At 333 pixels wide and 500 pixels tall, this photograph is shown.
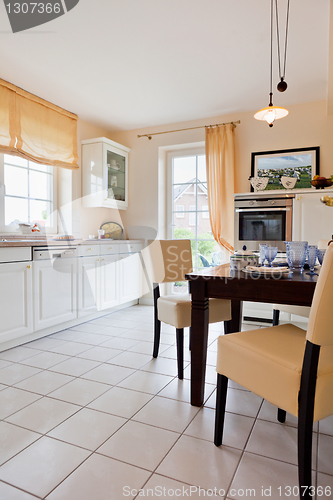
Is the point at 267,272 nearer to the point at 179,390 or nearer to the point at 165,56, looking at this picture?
the point at 179,390

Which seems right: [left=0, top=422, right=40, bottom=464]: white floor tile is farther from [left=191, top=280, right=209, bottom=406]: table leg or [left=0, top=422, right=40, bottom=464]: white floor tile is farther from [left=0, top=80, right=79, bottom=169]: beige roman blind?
[left=0, top=80, right=79, bottom=169]: beige roman blind

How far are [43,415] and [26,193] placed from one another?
8.68 feet

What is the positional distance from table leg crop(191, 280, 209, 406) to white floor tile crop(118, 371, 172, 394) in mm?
297

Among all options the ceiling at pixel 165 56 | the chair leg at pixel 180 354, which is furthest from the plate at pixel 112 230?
the chair leg at pixel 180 354

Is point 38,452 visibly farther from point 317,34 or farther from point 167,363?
point 317,34

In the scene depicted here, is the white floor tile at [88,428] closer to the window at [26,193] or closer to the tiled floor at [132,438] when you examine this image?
the tiled floor at [132,438]

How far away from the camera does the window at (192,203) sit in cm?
446

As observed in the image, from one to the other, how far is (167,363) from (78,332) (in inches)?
47.9

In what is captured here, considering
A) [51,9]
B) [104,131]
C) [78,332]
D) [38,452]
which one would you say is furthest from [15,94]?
[38,452]

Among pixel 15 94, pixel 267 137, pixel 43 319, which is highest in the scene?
pixel 15 94

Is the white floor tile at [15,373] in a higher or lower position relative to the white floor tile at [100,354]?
higher

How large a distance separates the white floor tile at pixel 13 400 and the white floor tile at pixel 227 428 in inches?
37.1

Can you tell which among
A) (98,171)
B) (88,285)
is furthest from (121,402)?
(98,171)

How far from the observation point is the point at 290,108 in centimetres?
380
